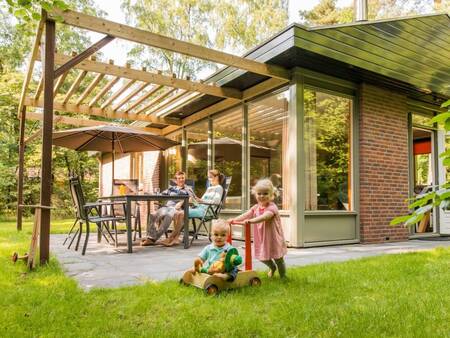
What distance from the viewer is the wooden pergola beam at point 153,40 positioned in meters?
3.83

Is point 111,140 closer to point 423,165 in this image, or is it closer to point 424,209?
point 423,165

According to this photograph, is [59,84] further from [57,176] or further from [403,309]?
[57,176]

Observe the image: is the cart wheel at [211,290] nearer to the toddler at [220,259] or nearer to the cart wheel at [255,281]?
the toddler at [220,259]

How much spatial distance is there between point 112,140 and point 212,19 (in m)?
15.3

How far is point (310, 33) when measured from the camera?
194 inches

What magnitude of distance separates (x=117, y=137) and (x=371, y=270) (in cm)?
502

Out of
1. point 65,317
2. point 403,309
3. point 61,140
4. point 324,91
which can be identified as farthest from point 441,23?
point 65,317

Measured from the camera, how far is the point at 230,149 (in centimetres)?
711

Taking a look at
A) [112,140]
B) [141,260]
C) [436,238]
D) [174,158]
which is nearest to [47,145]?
[141,260]

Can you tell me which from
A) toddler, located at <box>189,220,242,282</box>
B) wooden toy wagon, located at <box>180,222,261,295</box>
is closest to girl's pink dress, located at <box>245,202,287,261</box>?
wooden toy wagon, located at <box>180,222,261,295</box>

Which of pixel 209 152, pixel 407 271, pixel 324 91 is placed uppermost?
pixel 324 91

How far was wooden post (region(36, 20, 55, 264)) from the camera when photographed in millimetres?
3703

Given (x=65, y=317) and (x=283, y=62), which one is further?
(x=283, y=62)

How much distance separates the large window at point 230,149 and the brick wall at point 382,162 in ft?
6.47
